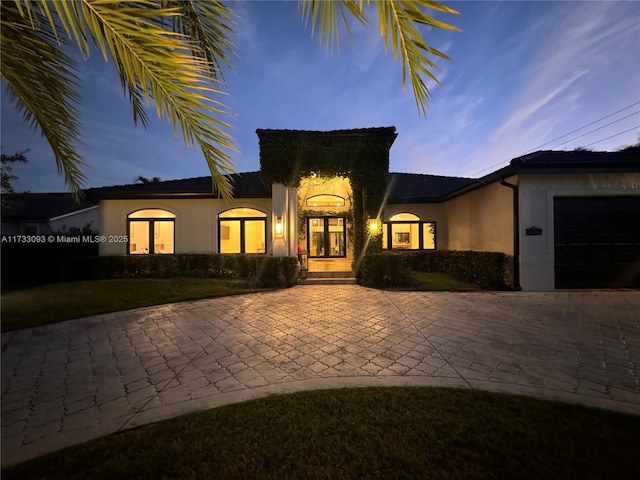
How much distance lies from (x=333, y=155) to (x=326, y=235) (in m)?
5.70

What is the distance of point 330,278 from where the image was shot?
416 inches

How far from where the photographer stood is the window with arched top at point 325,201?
1460 cm

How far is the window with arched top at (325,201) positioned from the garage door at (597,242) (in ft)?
29.5

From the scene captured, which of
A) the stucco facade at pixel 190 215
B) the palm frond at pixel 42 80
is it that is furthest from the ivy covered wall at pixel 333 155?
the palm frond at pixel 42 80

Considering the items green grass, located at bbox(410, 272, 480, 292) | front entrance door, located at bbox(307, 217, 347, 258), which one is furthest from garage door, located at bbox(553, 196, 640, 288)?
front entrance door, located at bbox(307, 217, 347, 258)

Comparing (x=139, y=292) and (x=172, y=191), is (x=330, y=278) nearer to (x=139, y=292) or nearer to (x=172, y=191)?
(x=139, y=292)

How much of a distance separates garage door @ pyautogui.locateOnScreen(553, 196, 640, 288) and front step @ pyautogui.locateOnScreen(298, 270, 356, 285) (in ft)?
22.4

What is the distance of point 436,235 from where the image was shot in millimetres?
14789

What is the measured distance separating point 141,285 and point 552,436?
11.4 m

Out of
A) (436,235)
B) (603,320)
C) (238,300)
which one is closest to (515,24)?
(603,320)

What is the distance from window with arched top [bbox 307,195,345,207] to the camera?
14.6 meters

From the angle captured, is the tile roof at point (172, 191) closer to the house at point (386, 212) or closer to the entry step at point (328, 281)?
the house at point (386, 212)

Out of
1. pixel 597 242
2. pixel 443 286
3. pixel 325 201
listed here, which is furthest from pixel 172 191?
pixel 597 242

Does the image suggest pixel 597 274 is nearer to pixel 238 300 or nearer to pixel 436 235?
pixel 436 235
